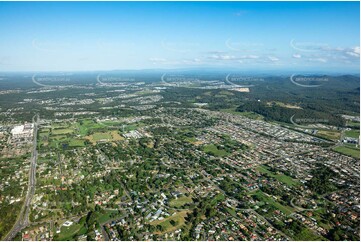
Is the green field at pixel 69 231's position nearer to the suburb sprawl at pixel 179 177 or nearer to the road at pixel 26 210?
the suburb sprawl at pixel 179 177

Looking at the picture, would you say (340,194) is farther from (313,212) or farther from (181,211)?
(181,211)

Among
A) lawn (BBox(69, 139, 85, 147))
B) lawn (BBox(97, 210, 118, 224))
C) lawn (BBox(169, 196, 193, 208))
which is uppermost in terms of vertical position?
lawn (BBox(97, 210, 118, 224))

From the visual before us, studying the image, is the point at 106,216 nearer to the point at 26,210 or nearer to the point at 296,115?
the point at 26,210

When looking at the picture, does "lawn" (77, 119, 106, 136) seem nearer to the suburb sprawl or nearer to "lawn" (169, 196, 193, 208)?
the suburb sprawl

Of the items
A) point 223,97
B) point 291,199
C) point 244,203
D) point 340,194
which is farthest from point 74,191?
point 223,97

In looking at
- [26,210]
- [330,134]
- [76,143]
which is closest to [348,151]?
[330,134]

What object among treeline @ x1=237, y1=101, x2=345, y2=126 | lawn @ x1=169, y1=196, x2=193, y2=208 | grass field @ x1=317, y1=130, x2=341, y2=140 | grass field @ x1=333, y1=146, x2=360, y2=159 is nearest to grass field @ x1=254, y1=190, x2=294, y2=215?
lawn @ x1=169, y1=196, x2=193, y2=208
